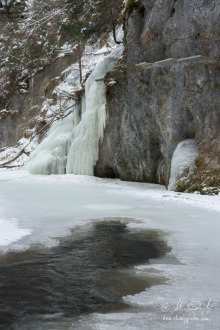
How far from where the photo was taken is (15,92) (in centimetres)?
2861

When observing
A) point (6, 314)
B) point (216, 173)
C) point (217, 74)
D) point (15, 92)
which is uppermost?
point (15, 92)

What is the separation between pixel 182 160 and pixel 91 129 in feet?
18.6

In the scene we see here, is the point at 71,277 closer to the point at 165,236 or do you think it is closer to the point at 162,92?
the point at 165,236

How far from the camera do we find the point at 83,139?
15.4 meters

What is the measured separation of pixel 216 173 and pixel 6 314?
7.77 metres

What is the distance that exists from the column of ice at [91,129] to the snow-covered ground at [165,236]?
607cm

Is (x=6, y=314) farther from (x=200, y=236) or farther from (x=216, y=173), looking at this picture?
(x=216, y=173)

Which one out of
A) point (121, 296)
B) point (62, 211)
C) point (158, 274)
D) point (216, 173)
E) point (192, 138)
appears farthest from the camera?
point (192, 138)

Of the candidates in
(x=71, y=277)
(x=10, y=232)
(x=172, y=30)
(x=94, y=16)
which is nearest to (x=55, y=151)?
(x=94, y=16)

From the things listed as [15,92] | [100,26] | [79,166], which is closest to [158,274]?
[79,166]

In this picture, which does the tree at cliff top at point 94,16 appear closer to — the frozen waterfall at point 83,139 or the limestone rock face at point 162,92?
the frozen waterfall at point 83,139

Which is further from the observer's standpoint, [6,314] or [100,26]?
[100,26]

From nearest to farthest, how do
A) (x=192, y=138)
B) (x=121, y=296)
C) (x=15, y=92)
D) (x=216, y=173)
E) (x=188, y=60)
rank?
1. (x=121, y=296)
2. (x=216, y=173)
3. (x=188, y=60)
4. (x=192, y=138)
5. (x=15, y=92)

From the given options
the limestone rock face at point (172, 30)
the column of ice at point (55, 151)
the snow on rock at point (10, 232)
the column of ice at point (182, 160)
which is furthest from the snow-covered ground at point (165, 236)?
the column of ice at point (55, 151)
